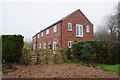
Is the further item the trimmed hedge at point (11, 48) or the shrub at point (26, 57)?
the shrub at point (26, 57)

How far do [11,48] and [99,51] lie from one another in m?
7.30

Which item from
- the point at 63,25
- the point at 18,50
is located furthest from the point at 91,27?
the point at 18,50

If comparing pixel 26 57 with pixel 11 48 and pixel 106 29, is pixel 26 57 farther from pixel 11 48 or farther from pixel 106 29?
pixel 106 29

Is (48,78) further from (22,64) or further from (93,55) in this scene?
(93,55)

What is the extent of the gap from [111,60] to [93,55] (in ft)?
6.52

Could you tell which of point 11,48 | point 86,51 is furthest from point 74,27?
point 11,48

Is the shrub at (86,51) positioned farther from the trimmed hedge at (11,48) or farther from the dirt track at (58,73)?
the trimmed hedge at (11,48)

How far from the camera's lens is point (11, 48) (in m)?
5.55

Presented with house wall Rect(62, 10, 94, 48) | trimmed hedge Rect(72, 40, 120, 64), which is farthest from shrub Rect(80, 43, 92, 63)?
house wall Rect(62, 10, 94, 48)

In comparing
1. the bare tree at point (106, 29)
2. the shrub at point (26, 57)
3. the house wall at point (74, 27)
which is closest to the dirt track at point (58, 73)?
the shrub at point (26, 57)

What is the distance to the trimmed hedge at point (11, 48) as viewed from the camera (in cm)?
548

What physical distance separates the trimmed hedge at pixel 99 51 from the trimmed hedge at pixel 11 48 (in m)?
4.86

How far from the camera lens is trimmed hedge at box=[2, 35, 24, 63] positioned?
548 cm

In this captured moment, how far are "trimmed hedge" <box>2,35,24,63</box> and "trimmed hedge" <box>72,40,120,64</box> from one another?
A: 486 cm
